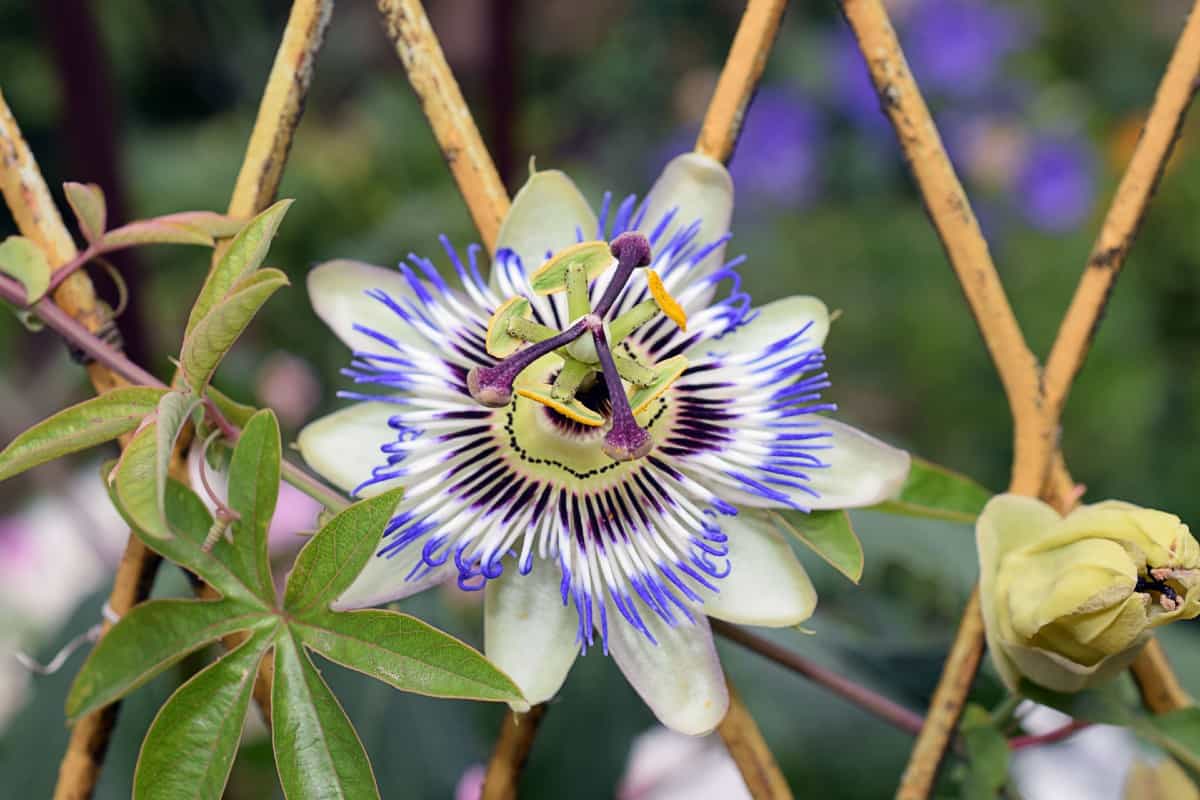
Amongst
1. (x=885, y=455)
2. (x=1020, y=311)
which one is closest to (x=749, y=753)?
(x=885, y=455)

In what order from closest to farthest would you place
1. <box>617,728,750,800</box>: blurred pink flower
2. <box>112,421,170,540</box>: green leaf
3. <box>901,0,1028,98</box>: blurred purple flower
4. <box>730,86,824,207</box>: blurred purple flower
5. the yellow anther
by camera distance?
<box>112,421,170,540</box>: green leaf < the yellow anther < <box>617,728,750,800</box>: blurred pink flower < <box>901,0,1028,98</box>: blurred purple flower < <box>730,86,824,207</box>: blurred purple flower

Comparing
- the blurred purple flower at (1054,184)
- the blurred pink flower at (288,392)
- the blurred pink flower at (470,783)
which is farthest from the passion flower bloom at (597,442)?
the blurred purple flower at (1054,184)

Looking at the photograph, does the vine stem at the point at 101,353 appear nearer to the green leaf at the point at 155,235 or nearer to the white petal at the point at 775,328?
the green leaf at the point at 155,235

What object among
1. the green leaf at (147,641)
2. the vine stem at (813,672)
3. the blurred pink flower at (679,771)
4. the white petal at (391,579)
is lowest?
the blurred pink flower at (679,771)

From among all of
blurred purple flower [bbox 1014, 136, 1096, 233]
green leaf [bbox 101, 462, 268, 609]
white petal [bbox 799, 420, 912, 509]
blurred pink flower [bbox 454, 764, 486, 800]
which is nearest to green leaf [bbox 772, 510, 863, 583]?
white petal [bbox 799, 420, 912, 509]

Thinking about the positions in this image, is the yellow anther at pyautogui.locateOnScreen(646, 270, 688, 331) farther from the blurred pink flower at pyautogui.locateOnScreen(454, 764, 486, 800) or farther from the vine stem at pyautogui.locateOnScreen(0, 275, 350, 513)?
the blurred pink flower at pyautogui.locateOnScreen(454, 764, 486, 800)
